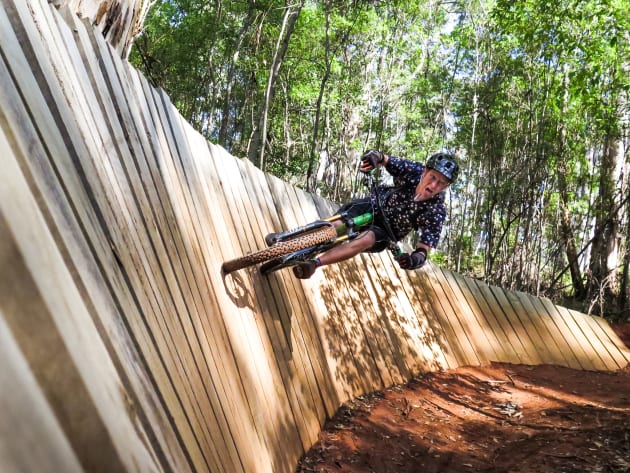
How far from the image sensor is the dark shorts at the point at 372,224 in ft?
14.1

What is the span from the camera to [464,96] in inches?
737

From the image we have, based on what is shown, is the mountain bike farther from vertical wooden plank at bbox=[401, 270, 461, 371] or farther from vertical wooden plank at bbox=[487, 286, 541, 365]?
vertical wooden plank at bbox=[487, 286, 541, 365]

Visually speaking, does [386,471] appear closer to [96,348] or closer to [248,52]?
[96,348]

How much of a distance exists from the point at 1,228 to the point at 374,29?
17647 mm

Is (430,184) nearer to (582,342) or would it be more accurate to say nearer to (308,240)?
(308,240)

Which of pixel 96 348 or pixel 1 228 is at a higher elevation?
pixel 1 228

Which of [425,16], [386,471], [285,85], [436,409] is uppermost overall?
[425,16]

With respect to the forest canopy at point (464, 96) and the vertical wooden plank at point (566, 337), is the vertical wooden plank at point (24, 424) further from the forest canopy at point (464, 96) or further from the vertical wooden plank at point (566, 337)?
A: the forest canopy at point (464, 96)

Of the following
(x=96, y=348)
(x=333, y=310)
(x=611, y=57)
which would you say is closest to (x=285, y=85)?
(x=611, y=57)

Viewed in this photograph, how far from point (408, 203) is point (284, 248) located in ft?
4.55

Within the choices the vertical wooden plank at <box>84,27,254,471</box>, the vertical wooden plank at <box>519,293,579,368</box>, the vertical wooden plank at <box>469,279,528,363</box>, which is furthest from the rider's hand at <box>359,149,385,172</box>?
the vertical wooden plank at <box>519,293,579,368</box>

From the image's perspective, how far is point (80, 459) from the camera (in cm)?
65

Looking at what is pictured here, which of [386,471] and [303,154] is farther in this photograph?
[303,154]

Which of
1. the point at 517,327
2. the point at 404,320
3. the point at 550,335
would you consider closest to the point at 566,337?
the point at 550,335
